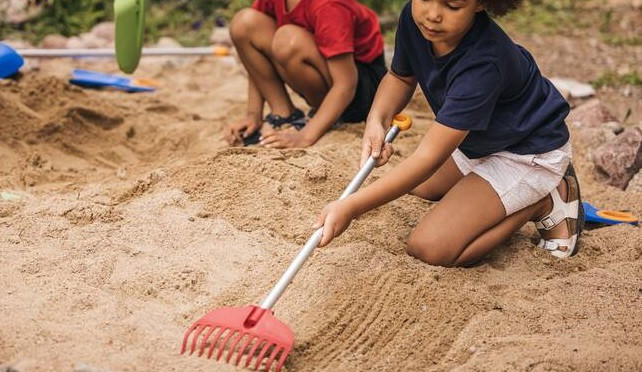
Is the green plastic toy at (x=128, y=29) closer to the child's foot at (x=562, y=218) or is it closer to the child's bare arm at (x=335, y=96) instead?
the child's bare arm at (x=335, y=96)

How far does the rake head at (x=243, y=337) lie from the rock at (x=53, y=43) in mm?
3415

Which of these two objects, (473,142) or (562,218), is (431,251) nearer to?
(473,142)

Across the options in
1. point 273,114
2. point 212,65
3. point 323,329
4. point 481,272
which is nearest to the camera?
point 323,329

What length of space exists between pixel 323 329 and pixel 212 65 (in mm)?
3138

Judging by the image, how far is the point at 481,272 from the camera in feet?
9.27

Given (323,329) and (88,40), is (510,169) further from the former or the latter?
(88,40)

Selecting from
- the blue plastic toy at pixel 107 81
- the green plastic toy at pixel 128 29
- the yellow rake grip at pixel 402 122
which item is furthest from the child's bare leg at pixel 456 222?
the blue plastic toy at pixel 107 81

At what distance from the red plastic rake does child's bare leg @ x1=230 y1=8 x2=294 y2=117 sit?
1.61 m

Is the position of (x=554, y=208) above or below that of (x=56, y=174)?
above

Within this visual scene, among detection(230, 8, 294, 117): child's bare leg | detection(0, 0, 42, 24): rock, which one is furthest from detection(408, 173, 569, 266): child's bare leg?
detection(0, 0, 42, 24): rock

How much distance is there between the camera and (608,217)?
3.26 meters

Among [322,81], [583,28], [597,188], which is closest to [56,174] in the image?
[322,81]

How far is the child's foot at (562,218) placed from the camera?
2.97 metres

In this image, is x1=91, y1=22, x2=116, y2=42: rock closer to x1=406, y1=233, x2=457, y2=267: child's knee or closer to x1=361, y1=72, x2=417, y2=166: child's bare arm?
x1=361, y1=72, x2=417, y2=166: child's bare arm
